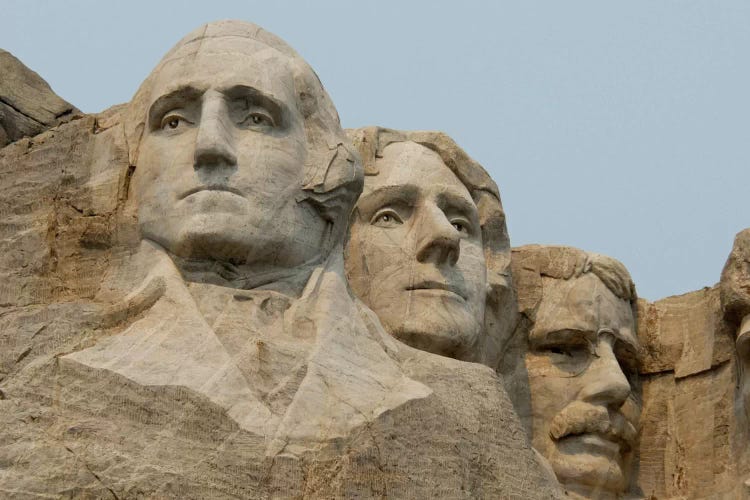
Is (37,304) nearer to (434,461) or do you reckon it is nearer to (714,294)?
(434,461)

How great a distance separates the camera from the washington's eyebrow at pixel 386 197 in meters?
15.7

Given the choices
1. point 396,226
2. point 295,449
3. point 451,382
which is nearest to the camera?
point 295,449

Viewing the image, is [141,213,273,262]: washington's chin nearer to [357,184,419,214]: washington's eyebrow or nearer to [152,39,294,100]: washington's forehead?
[152,39,294,100]: washington's forehead

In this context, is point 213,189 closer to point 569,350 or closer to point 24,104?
point 24,104

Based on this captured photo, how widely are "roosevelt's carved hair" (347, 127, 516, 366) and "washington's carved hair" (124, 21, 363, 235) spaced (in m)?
A: 1.11

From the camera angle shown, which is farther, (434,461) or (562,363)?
(562,363)

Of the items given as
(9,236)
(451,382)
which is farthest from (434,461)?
(9,236)

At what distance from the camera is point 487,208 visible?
16.2 meters

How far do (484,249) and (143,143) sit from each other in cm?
240

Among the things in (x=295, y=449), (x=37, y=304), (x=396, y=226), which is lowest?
(x=295, y=449)

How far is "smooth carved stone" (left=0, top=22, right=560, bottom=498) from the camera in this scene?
13414 mm

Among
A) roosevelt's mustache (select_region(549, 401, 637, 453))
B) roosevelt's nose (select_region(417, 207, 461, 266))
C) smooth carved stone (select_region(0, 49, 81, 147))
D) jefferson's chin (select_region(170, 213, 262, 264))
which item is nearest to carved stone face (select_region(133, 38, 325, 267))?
jefferson's chin (select_region(170, 213, 262, 264))

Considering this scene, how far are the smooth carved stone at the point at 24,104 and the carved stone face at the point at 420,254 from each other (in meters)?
1.81

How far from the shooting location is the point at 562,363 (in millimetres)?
16312
